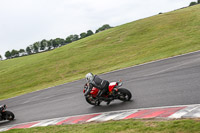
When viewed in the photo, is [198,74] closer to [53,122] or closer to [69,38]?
[53,122]

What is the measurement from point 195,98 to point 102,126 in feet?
11.2

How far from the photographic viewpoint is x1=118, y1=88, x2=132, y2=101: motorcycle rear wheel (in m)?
10.1

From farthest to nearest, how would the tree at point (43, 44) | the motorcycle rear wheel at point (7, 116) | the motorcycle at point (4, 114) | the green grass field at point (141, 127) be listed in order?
1. the tree at point (43, 44)
2. the motorcycle rear wheel at point (7, 116)
3. the motorcycle at point (4, 114)
4. the green grass field at point (141, 127)

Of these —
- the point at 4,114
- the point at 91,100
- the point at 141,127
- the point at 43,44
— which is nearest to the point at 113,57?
the point at 4,114

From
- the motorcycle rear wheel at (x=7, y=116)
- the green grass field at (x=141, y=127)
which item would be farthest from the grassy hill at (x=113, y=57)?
the green grass field at (x=141, y=127)

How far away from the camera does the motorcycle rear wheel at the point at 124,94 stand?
1012cm

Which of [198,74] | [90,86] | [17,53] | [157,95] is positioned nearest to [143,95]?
[157,95]


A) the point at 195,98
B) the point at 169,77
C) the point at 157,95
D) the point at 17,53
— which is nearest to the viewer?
the point at 195,98

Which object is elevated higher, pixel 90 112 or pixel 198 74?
pixel 198 74

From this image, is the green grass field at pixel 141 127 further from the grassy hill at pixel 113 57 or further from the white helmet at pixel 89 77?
the grassy hill at pixel 113 57

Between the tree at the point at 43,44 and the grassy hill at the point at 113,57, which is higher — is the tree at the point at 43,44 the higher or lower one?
the higher one

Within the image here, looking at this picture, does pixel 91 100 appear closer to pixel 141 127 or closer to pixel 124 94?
pixel 124 94

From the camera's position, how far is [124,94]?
1020 centimetres

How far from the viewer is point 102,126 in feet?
24.3
